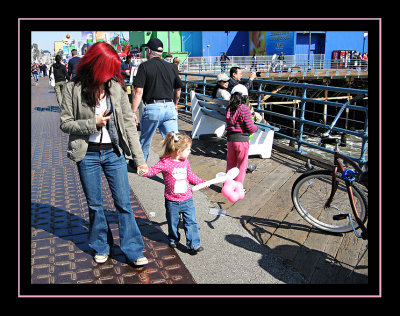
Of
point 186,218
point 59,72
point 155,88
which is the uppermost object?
point 59,72

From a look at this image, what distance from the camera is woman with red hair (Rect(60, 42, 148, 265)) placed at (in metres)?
2.87

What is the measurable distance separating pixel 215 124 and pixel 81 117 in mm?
5374

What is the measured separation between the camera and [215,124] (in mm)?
8125

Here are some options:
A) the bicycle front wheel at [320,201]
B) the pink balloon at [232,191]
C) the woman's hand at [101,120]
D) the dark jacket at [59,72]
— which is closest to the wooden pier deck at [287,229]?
the bicycle front wheel at [320,201]

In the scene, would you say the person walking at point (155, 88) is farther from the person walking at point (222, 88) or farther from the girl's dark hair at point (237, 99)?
the person walking at point (222, 88)

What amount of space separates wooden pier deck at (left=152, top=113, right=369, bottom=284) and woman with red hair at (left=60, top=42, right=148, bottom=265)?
1377 millimetres

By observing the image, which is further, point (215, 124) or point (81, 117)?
point (215, 124)

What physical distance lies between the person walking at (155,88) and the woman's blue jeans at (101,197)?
6.82 feet

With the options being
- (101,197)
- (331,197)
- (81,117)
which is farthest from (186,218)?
(331,197)

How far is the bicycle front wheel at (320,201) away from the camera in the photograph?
12.4ft

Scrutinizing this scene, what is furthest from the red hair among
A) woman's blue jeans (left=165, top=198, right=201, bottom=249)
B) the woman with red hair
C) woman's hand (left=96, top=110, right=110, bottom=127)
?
woman's blue jeans (left=165, top=198, right=201, bottom=249)

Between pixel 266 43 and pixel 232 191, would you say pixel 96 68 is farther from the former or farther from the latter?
pixel 266 43

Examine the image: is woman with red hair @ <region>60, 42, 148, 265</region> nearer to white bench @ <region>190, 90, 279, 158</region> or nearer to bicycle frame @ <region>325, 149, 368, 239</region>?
bicycle frame @ <region>325, 149, 368, 239</region>

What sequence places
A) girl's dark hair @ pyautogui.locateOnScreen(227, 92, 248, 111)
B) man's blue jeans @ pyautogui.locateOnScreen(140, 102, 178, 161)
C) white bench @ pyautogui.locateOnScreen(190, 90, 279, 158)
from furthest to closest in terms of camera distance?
1. white bench @ pyautogui.locateOnScreen(190, 90, 279, 158)
2. man's blue jeans @ pyautogui.locateOnScreen(140, 102, 178, 161)
3. girl's dark hair @ pyautogui.locateOnScreen(227, 92, 248, 111)
